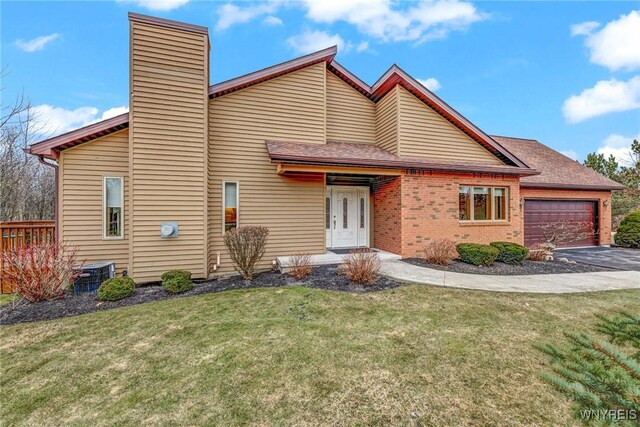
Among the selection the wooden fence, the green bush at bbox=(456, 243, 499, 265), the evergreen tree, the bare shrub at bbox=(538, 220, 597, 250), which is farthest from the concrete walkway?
the wooden fence

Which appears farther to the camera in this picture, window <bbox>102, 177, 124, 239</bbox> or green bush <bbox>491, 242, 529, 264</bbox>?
green bush <bbox>491, 242, 529, 264</bbox>

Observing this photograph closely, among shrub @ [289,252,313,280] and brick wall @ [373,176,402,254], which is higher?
brick wall @ [373,176,402,254]

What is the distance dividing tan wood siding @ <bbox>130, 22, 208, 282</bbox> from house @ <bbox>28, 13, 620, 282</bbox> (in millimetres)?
25

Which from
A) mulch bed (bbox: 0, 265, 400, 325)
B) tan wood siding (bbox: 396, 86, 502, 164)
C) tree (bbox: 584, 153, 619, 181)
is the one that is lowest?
mulch bed (bbox: 0, 265, 400, 325)

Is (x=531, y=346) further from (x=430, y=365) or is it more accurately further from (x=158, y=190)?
(x=158, y=190)

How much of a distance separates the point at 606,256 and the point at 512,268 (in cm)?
630

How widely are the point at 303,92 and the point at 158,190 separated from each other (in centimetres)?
543

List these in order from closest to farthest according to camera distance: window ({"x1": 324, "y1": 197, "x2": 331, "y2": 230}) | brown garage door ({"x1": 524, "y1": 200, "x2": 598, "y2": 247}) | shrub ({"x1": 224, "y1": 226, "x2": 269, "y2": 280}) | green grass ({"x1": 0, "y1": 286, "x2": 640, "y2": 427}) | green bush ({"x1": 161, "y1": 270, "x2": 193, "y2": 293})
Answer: green grass ({"x1": 0, "y1": 286, "x2": 640, "y2": 427}) < green bush ({"x1": 161, "y1": 270, "x2": 193, "y2": 293}) < shrub ({"x1": 224, "y1": 226, "x2": 269, "y2": 280}) < window ({"x1": 324, "y1": 197, "x2": 331, "y2": 230}) < brown garage door ({"x1": 524, "y1": 200, "x2": 598, "y2": 247})

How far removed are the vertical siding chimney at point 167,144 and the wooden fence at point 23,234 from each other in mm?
2759

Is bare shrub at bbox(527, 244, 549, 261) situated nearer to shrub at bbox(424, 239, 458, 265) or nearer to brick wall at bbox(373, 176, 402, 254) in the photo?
shrub at bbox(424, 239, 458, 265)

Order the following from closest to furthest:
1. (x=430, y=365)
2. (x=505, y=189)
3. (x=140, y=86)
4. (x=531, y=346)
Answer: (x=430, y=365), (x=531, y=346), (x=140, y=86), (x=505, y=189)

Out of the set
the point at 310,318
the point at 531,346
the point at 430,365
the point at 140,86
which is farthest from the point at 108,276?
the point at 531,346

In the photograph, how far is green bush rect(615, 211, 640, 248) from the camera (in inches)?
511

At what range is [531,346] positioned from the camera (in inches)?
145
